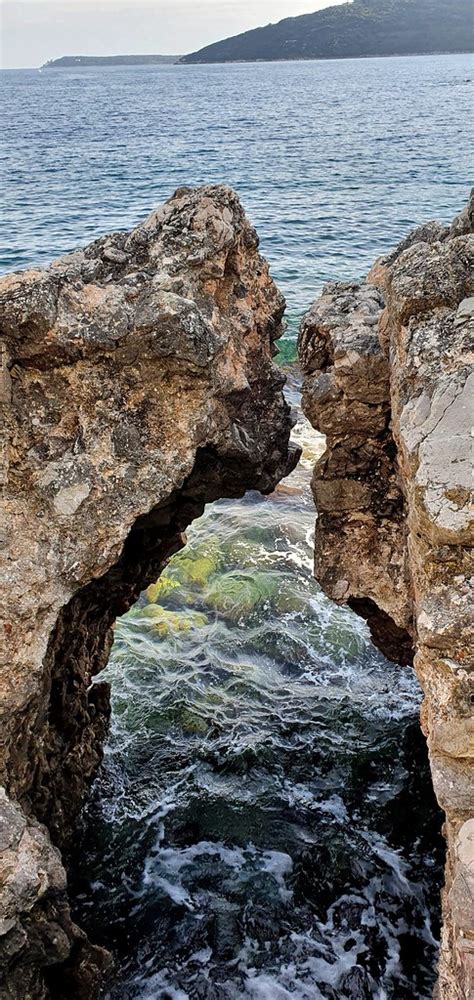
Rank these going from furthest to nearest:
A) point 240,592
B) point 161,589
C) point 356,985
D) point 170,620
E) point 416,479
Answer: point 161,589
point 240,592
point 170,620
point 356,985
point 416,479

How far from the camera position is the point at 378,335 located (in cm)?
727

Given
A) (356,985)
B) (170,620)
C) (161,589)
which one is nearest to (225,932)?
(356,985)

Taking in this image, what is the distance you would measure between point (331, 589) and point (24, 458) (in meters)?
3.31

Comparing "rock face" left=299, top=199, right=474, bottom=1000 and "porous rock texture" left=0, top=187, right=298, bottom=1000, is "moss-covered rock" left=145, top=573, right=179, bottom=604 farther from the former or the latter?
"porous rock texture" left=0, top=187, right=298, bottom=1000

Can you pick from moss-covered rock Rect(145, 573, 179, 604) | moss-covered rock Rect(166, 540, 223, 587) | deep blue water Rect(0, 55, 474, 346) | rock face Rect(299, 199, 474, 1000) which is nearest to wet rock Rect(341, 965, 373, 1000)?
rock face Rect(299, 199, 474, 1000)

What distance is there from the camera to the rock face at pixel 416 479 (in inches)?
194

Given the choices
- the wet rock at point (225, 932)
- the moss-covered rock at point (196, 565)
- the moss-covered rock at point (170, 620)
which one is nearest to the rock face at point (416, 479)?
the wet rock at point (225, 932)

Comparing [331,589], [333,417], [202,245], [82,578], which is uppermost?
[202,245]

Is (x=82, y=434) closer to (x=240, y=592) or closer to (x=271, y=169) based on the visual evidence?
(x=240, y=592)

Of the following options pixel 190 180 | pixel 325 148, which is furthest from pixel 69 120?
pixel 190 180

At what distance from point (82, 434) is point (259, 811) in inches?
183

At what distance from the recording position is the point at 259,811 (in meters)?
8.82

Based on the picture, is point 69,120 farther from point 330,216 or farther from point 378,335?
point 378,335

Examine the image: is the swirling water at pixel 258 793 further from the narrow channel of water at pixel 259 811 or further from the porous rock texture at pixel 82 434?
the porous rock texture at pixel 82 434
